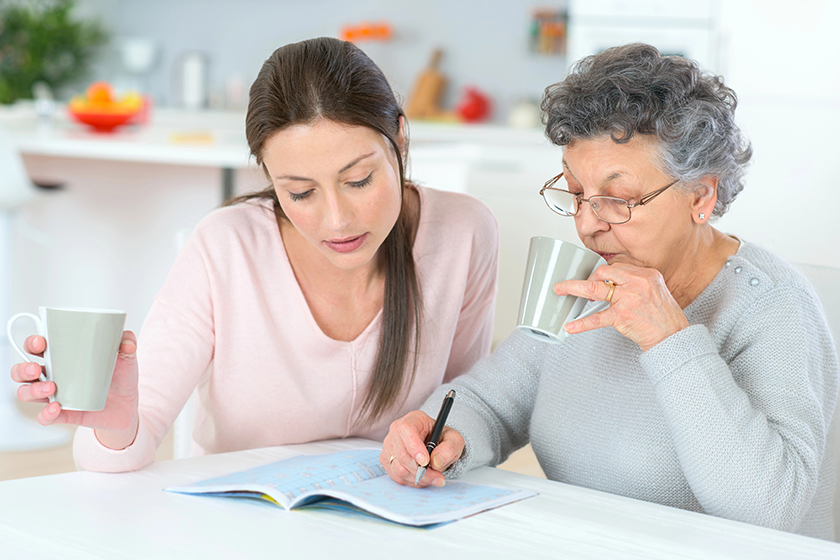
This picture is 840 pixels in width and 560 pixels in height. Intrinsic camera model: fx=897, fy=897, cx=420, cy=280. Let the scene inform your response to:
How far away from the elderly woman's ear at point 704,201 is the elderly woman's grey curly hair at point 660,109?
2 cm

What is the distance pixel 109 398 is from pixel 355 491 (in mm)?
337

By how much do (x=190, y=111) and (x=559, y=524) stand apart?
17.9ft

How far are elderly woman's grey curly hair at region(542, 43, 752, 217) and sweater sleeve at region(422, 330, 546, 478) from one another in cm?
34

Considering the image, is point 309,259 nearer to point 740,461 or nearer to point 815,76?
point 740,461

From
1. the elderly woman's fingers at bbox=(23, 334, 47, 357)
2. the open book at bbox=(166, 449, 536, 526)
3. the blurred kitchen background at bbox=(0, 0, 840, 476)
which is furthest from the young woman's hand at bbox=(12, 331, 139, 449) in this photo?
the blurred kitchen background at bbox=(0, 0, 840, 476)

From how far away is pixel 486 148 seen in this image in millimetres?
4508

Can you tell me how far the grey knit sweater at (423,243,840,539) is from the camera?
3.28 feet

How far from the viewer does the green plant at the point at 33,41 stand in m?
5.91

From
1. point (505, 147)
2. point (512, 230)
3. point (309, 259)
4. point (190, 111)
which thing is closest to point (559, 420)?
point (309, 259)

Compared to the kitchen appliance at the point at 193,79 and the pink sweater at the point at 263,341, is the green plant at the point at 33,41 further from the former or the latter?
the pink sweater at the point at 263,341

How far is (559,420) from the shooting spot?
1234 mm

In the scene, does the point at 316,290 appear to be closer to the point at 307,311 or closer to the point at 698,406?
the point at 307,311

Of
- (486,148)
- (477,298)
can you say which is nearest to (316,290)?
(477,298)

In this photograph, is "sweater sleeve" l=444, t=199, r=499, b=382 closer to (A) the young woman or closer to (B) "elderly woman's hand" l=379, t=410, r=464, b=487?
(A) the young woman
